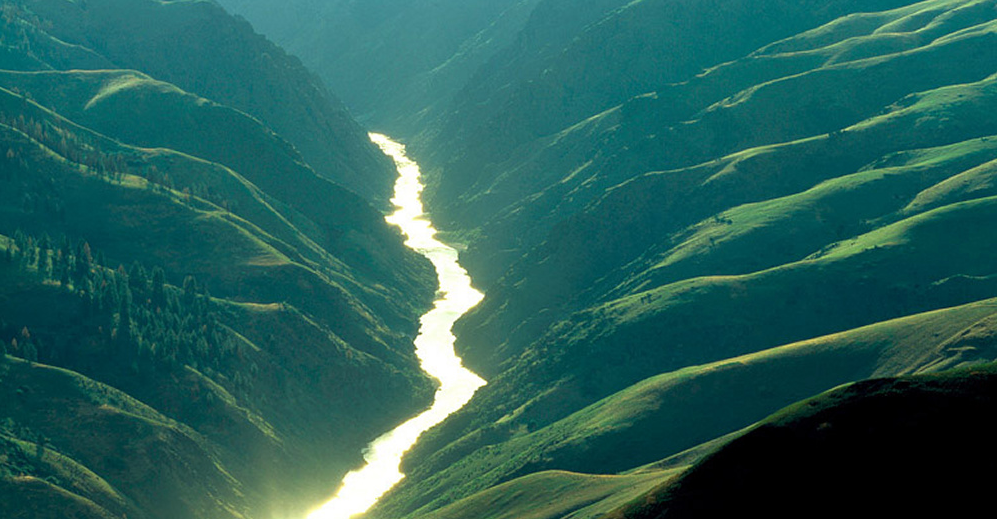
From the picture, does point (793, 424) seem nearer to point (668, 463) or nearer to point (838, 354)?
point (668, 463)

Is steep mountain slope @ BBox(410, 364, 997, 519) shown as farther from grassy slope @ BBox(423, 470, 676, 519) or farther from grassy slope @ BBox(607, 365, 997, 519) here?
grassy slope @ BBox(423, 470, 676, 519)

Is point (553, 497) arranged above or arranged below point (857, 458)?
above

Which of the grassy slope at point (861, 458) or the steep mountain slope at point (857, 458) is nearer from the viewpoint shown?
the grassy slope at point (861, 458)

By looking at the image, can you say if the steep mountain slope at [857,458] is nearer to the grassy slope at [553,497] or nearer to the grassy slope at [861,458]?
the grassy slope at [861,458]

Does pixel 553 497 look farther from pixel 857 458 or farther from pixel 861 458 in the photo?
pixel 861 458

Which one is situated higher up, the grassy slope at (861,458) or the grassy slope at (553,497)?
the grassy slope at (553,497)

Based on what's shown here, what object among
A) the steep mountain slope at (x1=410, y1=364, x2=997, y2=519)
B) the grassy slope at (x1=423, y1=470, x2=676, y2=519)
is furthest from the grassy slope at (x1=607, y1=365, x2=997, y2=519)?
the grassy slope at (x1=423, y1=470, x2=676, y2=519)

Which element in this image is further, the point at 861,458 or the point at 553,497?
the point at 553,497

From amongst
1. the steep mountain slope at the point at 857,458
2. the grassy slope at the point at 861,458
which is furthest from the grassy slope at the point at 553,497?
the grassy slope at the point at 861,458

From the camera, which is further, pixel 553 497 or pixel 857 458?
pixel 553 497

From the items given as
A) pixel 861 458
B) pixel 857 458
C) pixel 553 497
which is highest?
pixel 553 497

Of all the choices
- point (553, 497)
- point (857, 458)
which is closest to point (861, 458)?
point (857, 458)
